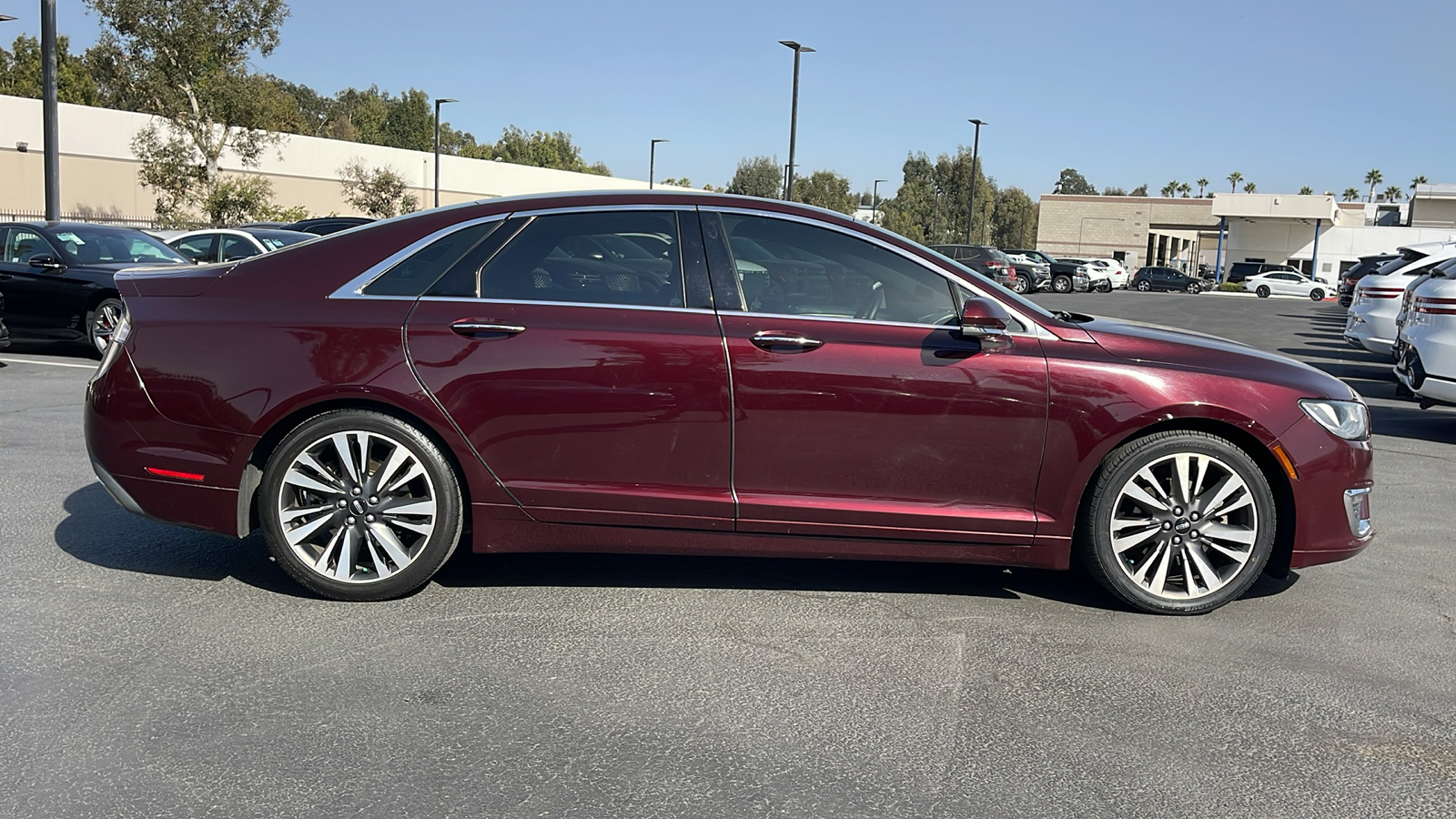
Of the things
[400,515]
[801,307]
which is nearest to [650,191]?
[801,307]

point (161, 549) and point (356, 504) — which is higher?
point (356, 504)

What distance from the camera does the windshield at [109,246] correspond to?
12.5m

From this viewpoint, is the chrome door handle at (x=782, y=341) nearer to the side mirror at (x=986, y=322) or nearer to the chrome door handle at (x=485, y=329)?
the side mirror at (x=986, y=322)

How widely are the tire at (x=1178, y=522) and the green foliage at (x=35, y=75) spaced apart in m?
65.7

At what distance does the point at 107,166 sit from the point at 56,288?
36978mm

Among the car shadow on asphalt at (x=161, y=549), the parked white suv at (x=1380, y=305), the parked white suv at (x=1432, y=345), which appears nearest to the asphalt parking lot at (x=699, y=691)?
the car shadow on asphalt at (x=161, y=549)

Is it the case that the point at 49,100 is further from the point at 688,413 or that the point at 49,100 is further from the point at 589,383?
the point at 688,413

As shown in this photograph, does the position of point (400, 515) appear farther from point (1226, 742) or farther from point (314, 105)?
point (314, 105)

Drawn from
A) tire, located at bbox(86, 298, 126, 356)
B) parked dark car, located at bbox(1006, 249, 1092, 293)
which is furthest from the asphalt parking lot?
parked dark car, located at bbox(1006, 249, 1092, 293)

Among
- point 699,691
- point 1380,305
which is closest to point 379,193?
point 1380,305

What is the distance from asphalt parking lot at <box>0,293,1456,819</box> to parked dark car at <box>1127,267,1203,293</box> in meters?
55.2

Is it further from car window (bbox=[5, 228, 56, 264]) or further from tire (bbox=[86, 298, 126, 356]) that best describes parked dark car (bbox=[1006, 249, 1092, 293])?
car window (bbox=[5, 228, 56, 264])

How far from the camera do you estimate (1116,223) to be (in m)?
82.1

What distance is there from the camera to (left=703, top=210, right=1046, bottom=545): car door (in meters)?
4.48
